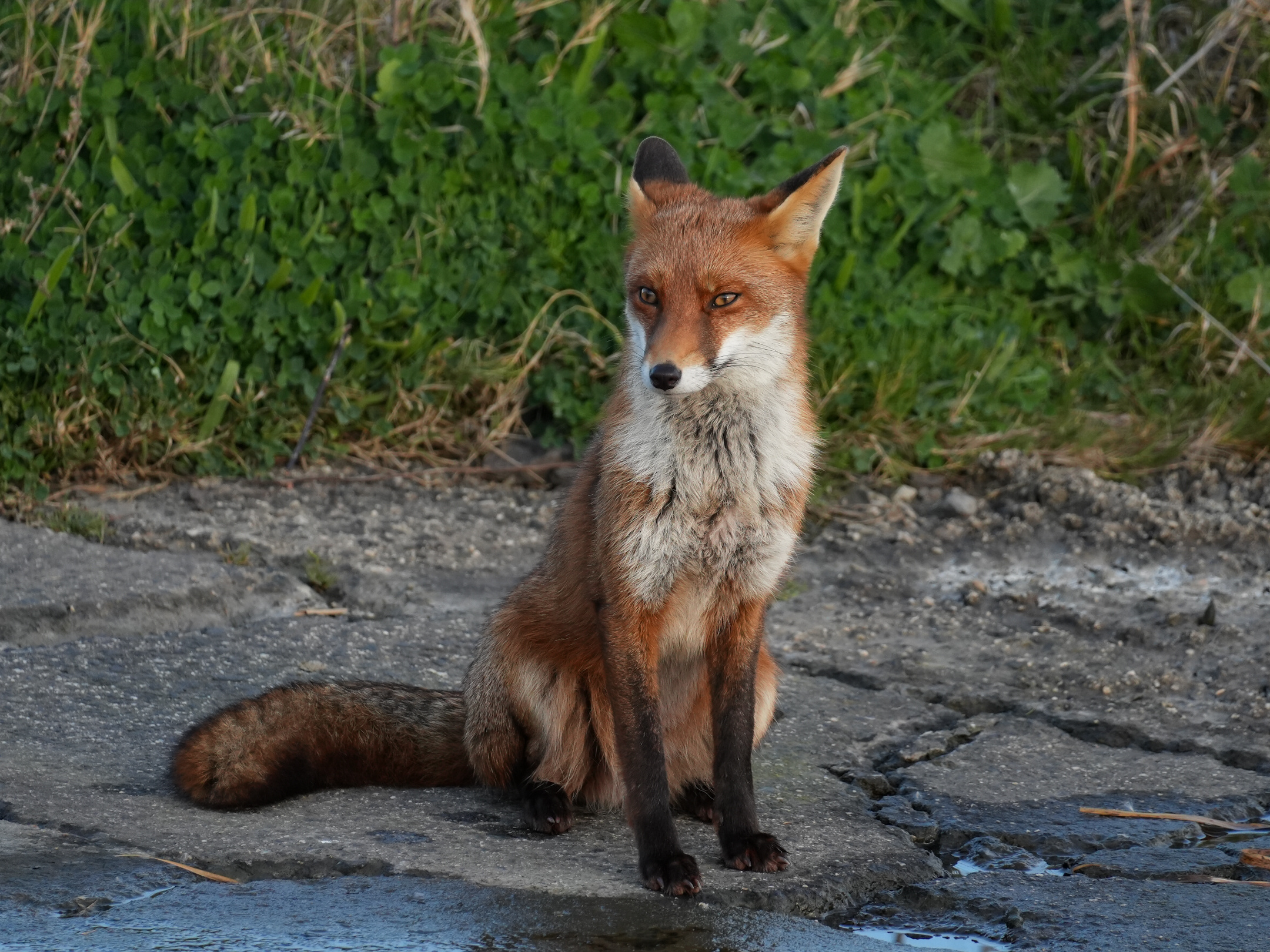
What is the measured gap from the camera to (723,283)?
3.68m

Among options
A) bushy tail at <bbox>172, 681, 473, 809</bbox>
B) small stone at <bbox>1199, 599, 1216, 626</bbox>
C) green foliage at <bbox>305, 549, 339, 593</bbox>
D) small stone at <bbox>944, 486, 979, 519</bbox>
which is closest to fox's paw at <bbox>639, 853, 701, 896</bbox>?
bushy tail at <bbox>172, 681, 473, 809</bbox>

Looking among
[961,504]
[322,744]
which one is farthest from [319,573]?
[961,504]

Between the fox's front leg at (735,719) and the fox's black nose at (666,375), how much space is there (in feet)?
2.03

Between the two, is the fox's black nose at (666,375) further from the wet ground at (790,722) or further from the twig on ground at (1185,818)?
the twig on ground at (1185,818)

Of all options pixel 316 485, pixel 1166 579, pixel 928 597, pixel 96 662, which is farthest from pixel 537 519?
pixel 1166 579

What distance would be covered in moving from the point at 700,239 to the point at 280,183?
3422mm

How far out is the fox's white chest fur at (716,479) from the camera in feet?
11.9

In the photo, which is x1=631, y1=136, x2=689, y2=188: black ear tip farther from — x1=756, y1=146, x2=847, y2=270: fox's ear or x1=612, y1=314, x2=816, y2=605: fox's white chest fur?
x1=612, y1=314, x2=816, y2=605: fox's white chest fur

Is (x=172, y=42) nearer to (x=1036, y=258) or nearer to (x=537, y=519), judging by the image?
(x=537, y=519)

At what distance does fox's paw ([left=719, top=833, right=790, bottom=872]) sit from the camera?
3.46 m

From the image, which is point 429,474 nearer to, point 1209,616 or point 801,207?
point 801,207

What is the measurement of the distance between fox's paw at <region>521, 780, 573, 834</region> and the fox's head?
1.10 metres

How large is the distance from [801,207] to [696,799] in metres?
1.65

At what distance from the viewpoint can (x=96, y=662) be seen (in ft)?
15.2
